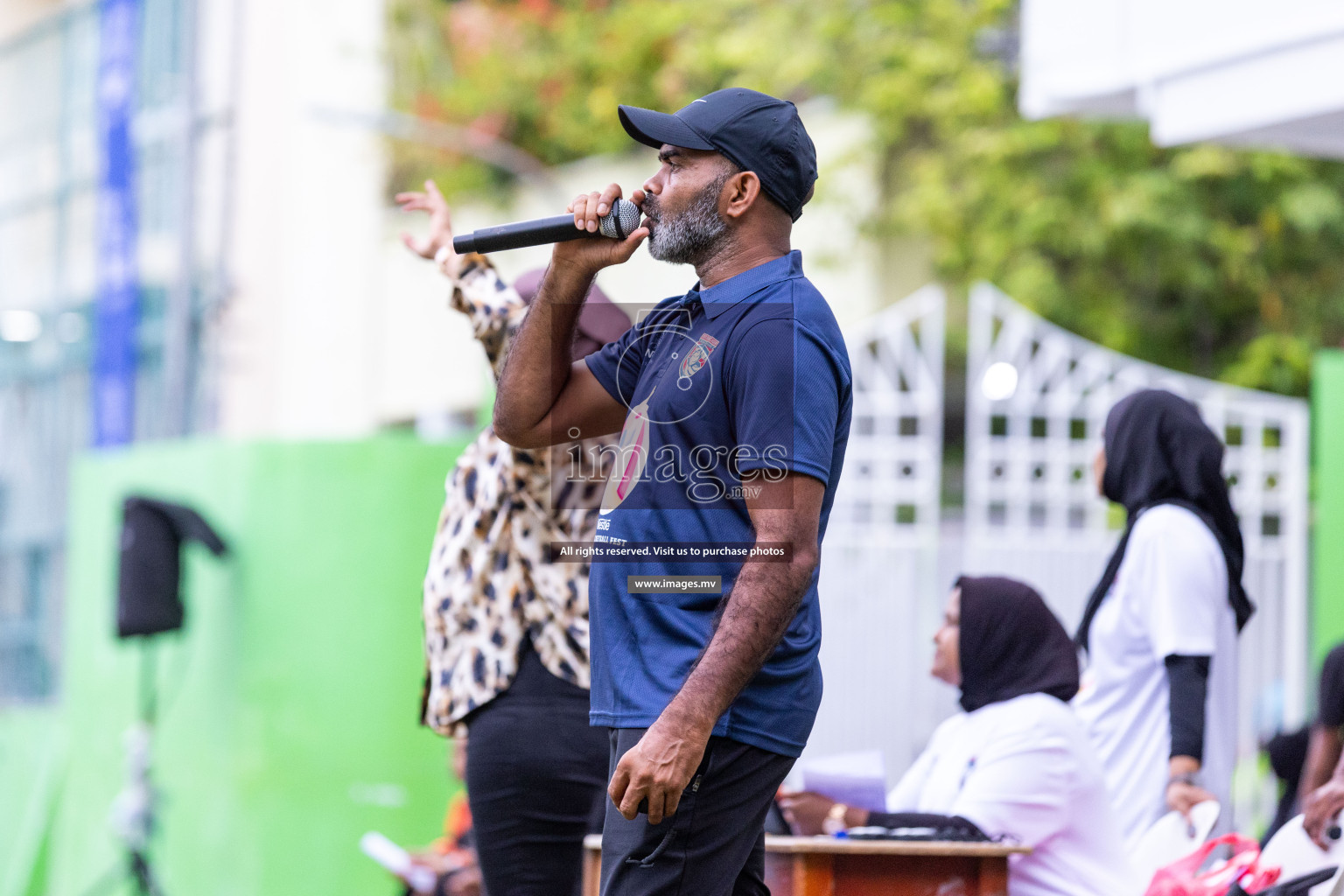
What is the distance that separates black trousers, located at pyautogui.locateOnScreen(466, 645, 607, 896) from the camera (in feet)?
10.5

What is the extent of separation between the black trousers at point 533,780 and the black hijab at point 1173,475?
→ 1655 millimetres

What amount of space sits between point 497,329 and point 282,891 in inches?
116

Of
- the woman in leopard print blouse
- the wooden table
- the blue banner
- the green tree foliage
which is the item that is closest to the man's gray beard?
the woman in leopard print blouse

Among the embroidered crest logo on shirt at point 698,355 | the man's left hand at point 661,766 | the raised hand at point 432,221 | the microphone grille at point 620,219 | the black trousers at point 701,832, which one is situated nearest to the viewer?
the man's left hand at point 661,766

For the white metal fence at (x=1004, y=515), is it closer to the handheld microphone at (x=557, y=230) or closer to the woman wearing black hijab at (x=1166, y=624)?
the woman wearing black hijab at (x=1166, y=624)

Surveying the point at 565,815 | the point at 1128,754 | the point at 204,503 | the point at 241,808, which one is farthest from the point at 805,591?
the point at 204,503

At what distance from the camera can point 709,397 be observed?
241 centimetres

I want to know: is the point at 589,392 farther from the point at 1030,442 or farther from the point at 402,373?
the point at 402,373

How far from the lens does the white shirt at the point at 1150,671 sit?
3.98m

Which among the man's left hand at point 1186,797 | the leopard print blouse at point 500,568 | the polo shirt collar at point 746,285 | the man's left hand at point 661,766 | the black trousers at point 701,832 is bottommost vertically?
the man's left hand at point 1186,797

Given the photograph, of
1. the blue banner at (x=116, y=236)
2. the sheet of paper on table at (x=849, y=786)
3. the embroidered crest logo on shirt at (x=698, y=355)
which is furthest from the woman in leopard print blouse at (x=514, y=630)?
the blue banner at (x=116, y=236)

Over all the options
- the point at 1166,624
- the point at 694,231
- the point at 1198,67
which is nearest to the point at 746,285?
the point at 694,231

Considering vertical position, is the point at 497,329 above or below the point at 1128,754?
above

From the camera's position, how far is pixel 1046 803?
3.51 m
